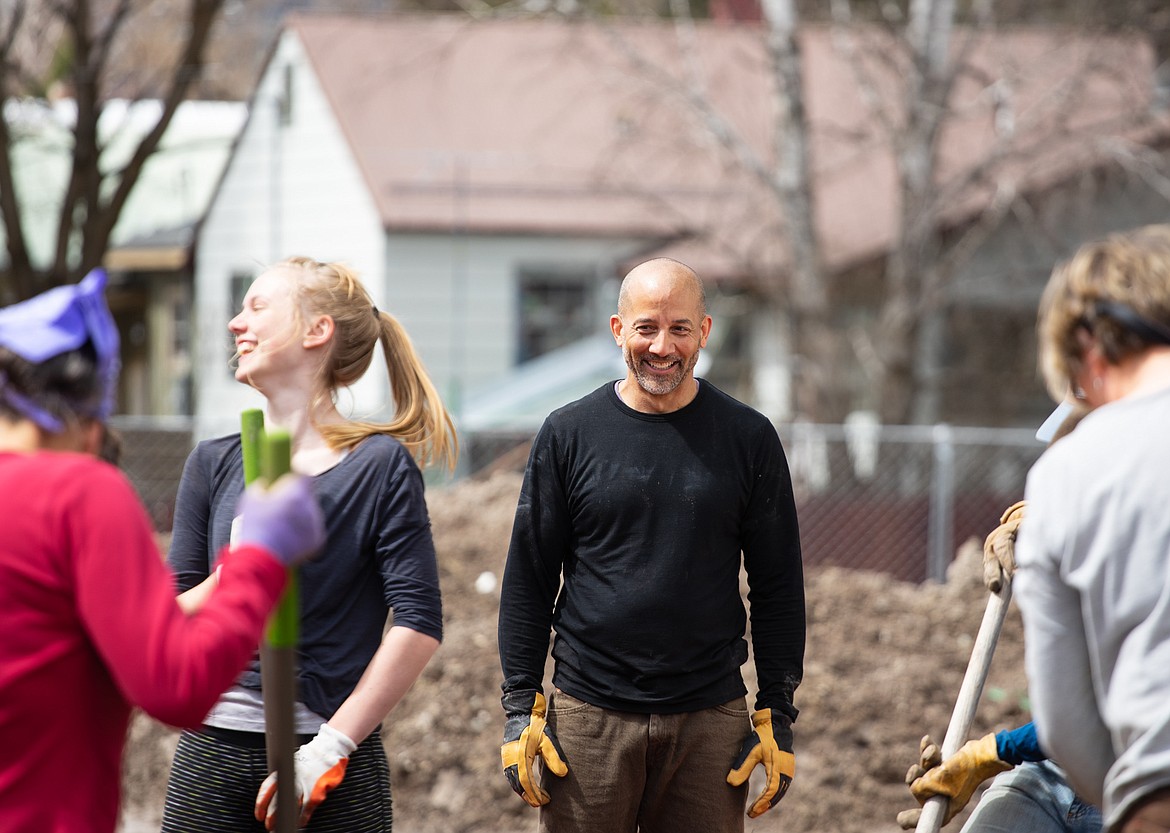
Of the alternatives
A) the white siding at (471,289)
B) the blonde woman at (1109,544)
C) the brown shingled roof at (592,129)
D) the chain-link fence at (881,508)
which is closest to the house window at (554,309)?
the white siding at (471,289)

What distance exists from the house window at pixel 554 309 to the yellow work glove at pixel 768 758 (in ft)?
47.3

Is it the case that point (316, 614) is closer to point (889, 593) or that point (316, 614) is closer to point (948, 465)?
point (889, 593)

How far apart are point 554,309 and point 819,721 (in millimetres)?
11849

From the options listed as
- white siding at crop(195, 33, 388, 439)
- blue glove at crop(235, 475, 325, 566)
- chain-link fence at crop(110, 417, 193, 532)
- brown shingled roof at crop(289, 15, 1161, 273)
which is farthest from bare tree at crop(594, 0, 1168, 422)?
blue glove at crop(235, 475, 325, 566)

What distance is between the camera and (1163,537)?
220 cm

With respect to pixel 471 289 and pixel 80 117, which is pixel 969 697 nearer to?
pixel 80 117

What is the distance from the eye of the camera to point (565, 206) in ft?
57.4

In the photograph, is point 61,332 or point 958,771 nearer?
point 61,332

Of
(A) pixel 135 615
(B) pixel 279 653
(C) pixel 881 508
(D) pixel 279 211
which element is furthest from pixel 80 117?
(A) pixel 135 615

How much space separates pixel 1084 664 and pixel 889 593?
5.68 metres

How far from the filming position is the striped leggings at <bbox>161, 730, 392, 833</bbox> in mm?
3021

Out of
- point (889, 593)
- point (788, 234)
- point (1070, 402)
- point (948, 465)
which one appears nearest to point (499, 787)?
point (889, 593)

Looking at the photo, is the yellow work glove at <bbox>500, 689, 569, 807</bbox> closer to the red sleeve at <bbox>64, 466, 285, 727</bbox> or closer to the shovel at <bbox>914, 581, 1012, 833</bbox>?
the shovel at <bbox>914, 581, 1012, 833</bbox>

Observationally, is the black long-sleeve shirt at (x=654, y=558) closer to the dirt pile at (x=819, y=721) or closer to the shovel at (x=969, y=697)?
the shovel at (x=969, y=697)
